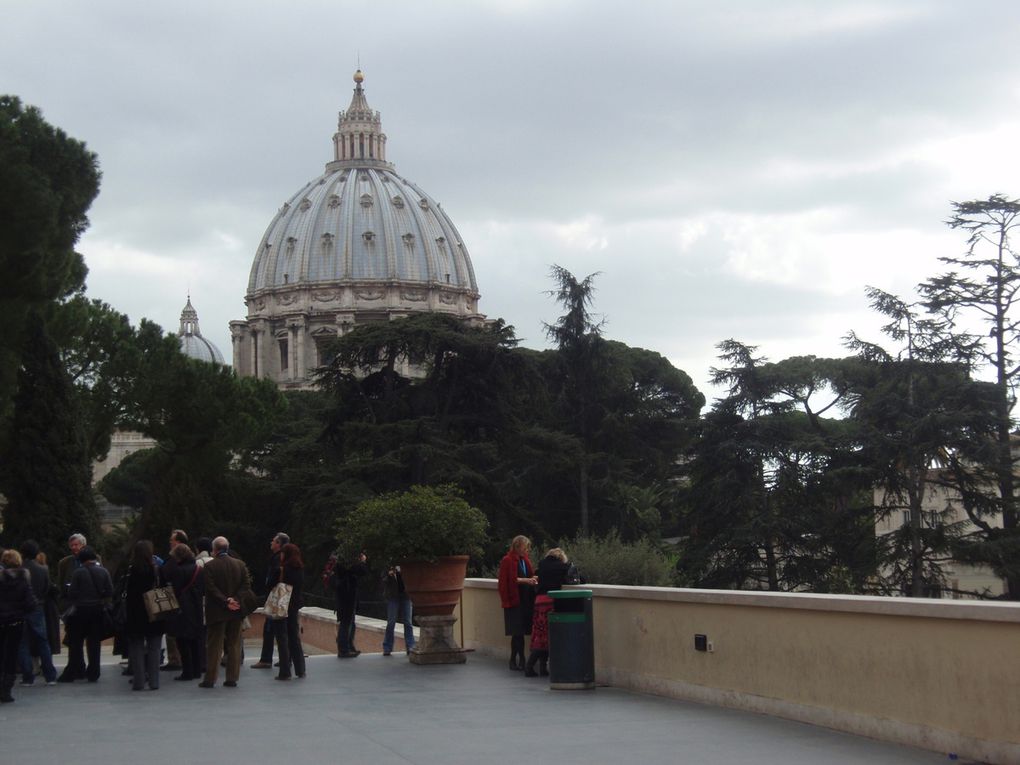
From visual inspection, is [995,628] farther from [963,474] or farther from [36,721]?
[963,474]

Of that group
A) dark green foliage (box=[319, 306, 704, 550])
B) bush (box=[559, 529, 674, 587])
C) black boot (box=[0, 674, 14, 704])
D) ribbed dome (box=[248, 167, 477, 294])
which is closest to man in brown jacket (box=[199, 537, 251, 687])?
black boot (box=[0, 674, 14, 704])

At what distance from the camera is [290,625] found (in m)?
12.3

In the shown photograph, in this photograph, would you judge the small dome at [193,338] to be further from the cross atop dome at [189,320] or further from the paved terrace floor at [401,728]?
the paved terrace floor at [401,728]

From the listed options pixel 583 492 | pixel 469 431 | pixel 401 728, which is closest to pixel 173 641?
pixel 401 728

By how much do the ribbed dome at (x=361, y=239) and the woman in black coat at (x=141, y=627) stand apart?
112 metres

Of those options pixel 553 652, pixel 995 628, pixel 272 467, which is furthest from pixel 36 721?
pixel 272 467

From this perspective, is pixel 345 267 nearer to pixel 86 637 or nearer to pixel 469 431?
pixel 469 431

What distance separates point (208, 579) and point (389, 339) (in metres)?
32.6

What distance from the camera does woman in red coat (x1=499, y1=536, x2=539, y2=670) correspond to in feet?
40.8

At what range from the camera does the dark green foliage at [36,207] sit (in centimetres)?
1983

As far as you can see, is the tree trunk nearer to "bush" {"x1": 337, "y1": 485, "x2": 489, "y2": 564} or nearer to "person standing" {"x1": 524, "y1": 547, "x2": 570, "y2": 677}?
"bush" {"x1": 337, "y1": 485, "x2": 489, "y2": 564}

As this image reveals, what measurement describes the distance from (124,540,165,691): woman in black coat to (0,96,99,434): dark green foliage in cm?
937

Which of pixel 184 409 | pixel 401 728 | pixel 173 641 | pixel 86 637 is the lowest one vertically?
pixel 401 728

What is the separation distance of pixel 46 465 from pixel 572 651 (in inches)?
843
